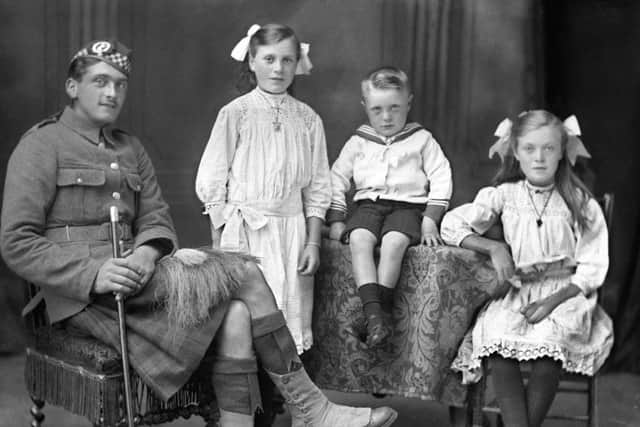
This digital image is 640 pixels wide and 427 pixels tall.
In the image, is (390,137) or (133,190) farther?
(390,137)

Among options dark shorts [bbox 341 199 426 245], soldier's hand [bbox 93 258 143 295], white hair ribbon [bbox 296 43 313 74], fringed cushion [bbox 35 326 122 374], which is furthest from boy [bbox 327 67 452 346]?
fringed cushion [bbox 35 326 122 374]

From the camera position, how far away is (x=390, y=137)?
4262 mm

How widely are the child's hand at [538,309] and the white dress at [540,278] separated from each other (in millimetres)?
16

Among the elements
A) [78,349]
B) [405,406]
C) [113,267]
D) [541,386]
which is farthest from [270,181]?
[405,406]

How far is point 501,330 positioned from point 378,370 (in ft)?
1.74

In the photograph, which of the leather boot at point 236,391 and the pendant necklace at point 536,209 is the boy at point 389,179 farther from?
the leather boot at point 236,391

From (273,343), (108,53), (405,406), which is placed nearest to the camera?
(273,343)

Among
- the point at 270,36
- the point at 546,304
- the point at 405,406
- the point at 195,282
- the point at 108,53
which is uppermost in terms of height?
the point at 270,36

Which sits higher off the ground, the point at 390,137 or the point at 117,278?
the point at 390,137

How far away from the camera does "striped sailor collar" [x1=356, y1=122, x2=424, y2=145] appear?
425cm

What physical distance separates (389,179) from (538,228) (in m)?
0.61

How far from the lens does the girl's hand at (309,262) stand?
402 cm

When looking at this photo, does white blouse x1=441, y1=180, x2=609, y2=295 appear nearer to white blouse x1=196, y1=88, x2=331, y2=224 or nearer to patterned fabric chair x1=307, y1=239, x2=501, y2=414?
patterned fabric chair x1=307, y1=239, x2=501, y2=414

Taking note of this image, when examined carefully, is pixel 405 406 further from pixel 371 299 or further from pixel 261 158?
pixel 261 158
